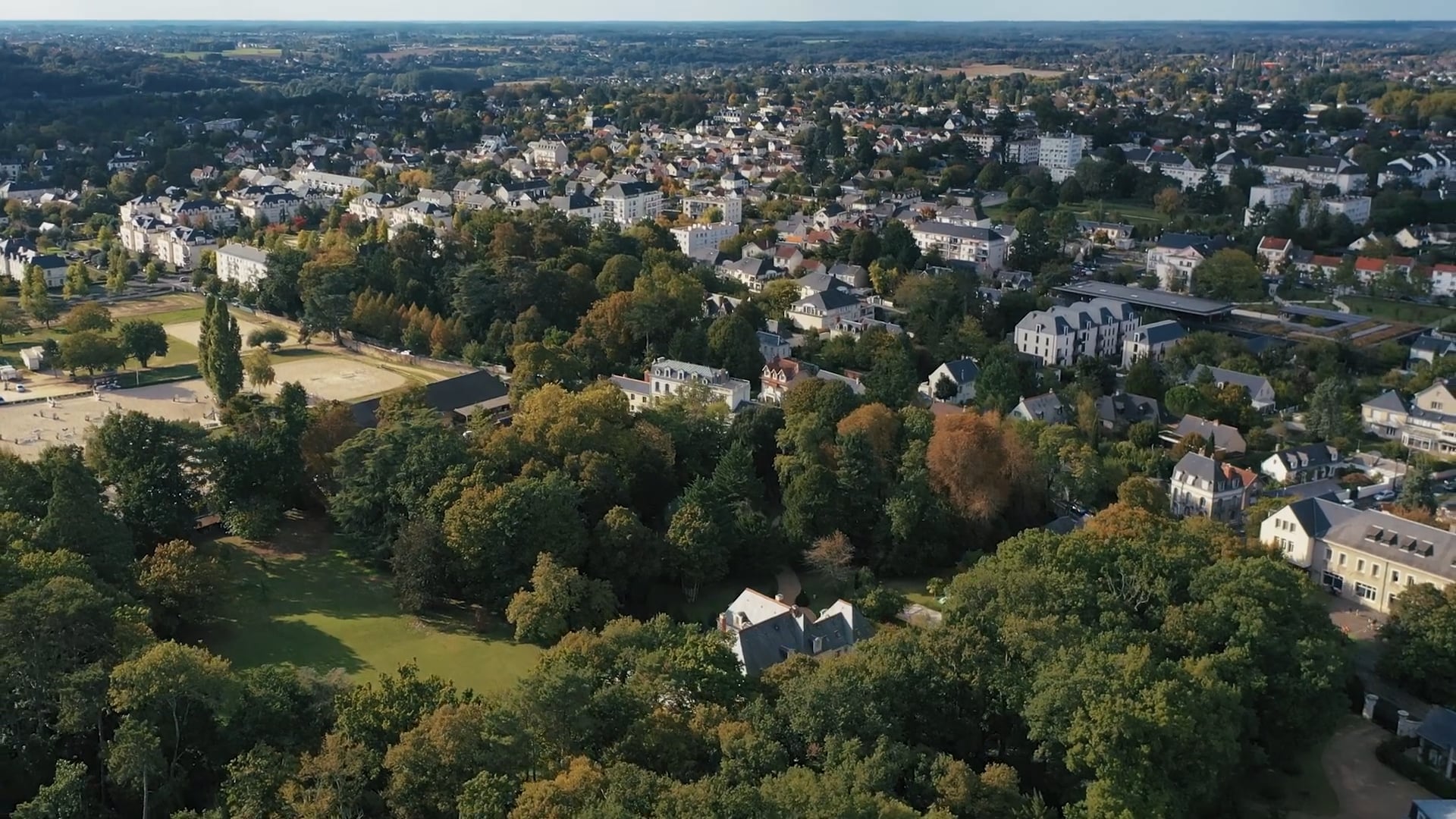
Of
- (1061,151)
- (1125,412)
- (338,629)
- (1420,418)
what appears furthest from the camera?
(1061,151)

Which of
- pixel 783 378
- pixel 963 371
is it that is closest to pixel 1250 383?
pixel 963 371

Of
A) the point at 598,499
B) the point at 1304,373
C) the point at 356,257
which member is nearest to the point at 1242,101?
the point at 1304,373

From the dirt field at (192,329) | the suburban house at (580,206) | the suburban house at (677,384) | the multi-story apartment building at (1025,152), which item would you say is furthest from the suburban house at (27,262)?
the multi-story apartment building at (1025,152)

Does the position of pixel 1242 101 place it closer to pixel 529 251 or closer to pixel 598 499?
pixel 529 251

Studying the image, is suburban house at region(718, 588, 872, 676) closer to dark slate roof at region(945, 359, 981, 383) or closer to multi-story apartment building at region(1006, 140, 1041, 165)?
dark slate roof at region(945, 359, 981, 383)

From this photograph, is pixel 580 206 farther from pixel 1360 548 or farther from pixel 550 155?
pixel 1360 548

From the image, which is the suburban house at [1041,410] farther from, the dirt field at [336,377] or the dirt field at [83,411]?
the dirt field at [83,411]
